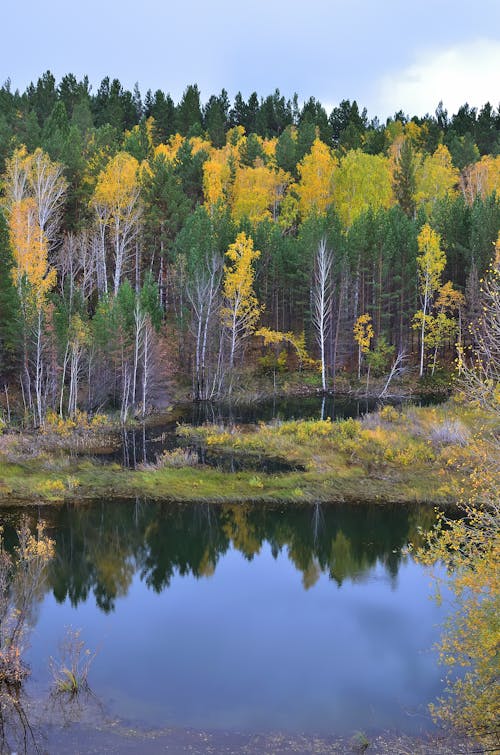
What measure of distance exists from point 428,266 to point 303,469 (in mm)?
31672

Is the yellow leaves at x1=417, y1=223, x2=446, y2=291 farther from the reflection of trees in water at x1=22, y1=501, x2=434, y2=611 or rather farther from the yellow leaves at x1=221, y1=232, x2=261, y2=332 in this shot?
the reflection of trees in water at x1=22, y1=501, x2=434, y2=611

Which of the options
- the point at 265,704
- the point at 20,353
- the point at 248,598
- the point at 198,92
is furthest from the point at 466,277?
the point at 198,92

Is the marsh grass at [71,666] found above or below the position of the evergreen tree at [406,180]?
below

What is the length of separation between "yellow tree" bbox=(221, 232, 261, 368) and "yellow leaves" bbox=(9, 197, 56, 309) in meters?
15.3

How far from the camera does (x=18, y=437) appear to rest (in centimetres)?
3350

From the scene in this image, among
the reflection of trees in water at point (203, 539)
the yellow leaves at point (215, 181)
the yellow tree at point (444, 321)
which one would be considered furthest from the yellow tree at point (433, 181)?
the reflection of trees in water at point (203, 539)

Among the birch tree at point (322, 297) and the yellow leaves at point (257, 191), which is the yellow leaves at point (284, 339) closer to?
the birch tree at point (322, 297)

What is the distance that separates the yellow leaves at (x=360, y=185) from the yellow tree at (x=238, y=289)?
71.9 feet

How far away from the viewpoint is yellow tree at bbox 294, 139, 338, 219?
7588 centimetres

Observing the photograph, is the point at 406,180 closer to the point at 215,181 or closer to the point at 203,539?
the point at 215,181

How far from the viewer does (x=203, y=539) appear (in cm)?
2541

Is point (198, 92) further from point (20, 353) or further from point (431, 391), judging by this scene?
point (20, 353)

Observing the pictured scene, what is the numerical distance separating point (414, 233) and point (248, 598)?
46626mm

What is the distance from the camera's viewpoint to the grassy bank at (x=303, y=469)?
93.0 ft
